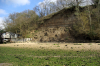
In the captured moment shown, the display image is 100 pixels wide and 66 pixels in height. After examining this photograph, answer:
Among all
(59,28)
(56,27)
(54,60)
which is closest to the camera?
(54,60)

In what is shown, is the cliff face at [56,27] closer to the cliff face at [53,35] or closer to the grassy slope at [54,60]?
the cliff face at [53,35]

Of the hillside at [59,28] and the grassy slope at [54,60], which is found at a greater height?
the hillside at [59,28]

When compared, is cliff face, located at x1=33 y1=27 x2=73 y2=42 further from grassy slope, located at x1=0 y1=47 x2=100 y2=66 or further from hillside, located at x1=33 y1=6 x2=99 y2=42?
grassy slope, located at x1=0 y1=47 x2=100 y2=66

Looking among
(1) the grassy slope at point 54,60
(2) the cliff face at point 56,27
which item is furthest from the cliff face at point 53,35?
(1) the grassy slope at point 54,60

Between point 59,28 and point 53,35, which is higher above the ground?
point 59,28

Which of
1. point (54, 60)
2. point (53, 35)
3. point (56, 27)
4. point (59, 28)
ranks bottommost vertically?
point (54, 60)

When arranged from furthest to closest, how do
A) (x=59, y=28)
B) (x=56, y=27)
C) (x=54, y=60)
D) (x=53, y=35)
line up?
(x=56, y=27) < (x=59, y=28) < (x=53, y=35) < (x=54, y=60)

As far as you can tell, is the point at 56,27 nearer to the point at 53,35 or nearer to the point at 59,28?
the point at 59,28

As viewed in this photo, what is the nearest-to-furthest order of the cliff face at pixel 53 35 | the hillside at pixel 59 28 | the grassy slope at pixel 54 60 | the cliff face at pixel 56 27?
the grassy slope at pixel 54 60 → the hillside at pixel 59 28 → the cliff face at pixel 53 35 → the cliff face at pixel 56 27

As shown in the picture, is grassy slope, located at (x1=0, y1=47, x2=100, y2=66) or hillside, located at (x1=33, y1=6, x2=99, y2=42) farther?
hillside, located at (x1=33, y1=6, x2=99, y2=42)

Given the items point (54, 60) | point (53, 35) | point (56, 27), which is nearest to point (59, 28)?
point (56, 27)

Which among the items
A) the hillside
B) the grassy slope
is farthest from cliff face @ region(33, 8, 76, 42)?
the grassy slope

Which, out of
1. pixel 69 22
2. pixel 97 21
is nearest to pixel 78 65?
pixel 97 21

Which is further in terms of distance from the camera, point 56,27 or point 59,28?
point 56,27
